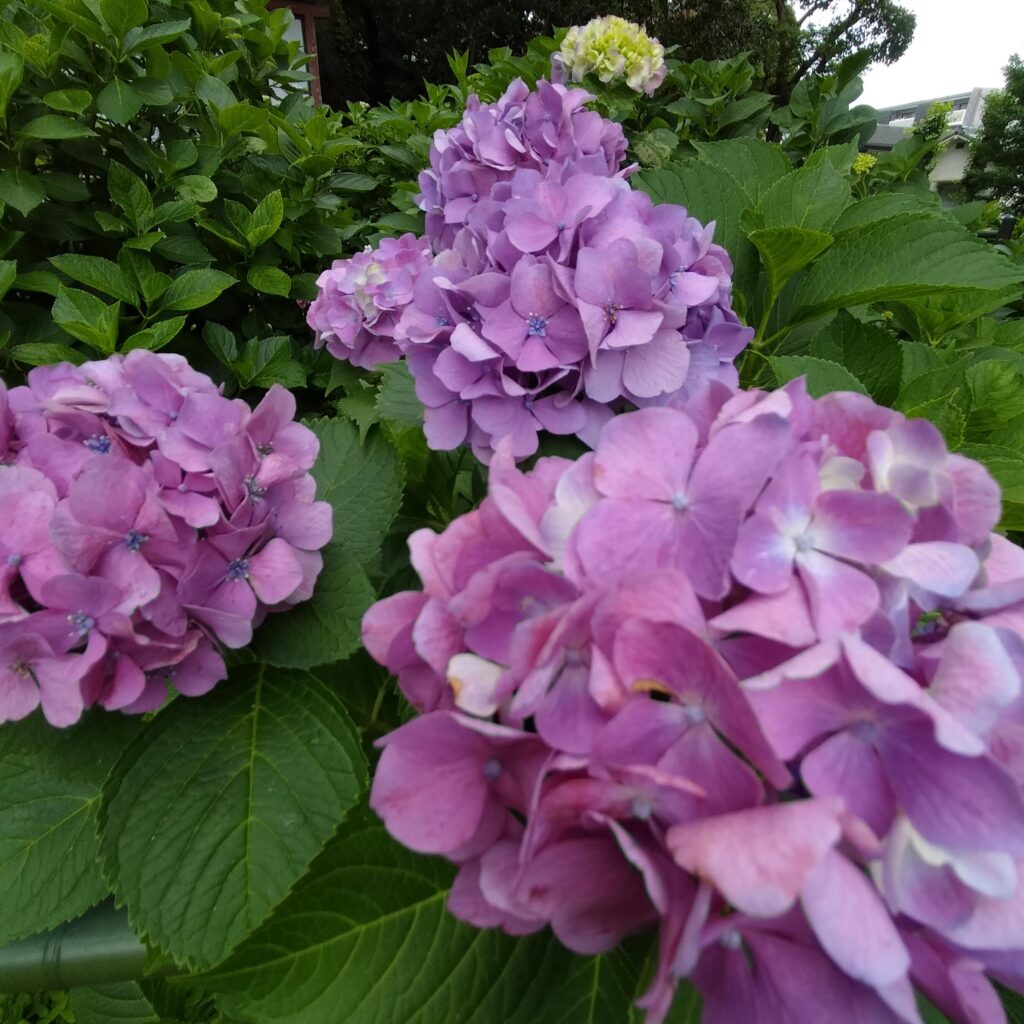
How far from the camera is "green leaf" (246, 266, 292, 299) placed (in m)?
1.83

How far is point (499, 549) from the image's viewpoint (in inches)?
16.2

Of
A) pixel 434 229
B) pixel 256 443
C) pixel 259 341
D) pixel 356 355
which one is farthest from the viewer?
pixel 259 341

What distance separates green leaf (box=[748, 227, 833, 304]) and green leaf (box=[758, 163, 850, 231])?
2.8 inches

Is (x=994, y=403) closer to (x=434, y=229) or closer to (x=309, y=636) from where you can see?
(x=309, y=636)

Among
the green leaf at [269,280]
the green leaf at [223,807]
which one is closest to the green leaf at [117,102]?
the green leaf at [269,280]

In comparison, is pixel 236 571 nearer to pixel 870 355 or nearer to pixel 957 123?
pixel 870 355

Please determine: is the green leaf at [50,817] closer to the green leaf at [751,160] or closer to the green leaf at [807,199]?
the green leaf at [807,199]

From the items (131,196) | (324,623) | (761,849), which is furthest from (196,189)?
(761,849)

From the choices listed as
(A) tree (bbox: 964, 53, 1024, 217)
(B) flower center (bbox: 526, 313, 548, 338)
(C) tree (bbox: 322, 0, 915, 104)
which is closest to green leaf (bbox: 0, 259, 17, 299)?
(B) flower center (bbox: 526, 313, 548, 338)

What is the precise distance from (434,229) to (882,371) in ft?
2.93

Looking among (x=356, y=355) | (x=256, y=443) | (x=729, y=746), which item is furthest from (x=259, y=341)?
(x=729, y=746)

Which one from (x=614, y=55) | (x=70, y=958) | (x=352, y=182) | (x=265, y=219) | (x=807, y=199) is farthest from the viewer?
(x=352, y=182)

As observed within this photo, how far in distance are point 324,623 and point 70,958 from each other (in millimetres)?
429

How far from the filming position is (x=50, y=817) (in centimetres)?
74
